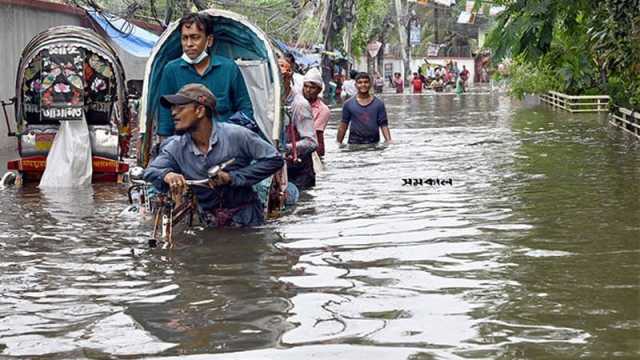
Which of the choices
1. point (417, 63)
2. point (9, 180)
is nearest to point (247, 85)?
point (9, 180)

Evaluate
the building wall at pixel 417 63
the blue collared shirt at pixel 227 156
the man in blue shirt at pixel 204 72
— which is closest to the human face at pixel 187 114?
the blue collared shirt at pixel 227 156

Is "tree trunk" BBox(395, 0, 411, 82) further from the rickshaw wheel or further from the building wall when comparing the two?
the rickshaw wheel

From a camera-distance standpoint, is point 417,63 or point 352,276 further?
point 417,63

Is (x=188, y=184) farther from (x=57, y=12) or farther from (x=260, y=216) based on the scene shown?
(x=57, y=12)

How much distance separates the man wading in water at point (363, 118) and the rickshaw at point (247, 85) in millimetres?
5233

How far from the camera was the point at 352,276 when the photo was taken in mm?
7145

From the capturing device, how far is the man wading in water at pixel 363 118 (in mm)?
16141

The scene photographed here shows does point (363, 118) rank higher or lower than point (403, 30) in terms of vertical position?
lower

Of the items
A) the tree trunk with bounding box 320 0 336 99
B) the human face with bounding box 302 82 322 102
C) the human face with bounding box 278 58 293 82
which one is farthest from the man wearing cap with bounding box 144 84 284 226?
the tree trunk with bounding box 320 0 336 99

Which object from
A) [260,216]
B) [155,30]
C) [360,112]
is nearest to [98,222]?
[260,216]

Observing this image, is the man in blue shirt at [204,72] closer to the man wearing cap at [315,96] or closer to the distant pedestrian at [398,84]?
the man wearing cap at [315,96]

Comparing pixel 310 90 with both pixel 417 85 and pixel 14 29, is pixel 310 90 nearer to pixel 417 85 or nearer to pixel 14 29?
pixel 14 29

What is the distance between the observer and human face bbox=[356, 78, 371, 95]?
50.9 feet

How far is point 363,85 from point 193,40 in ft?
21.5
